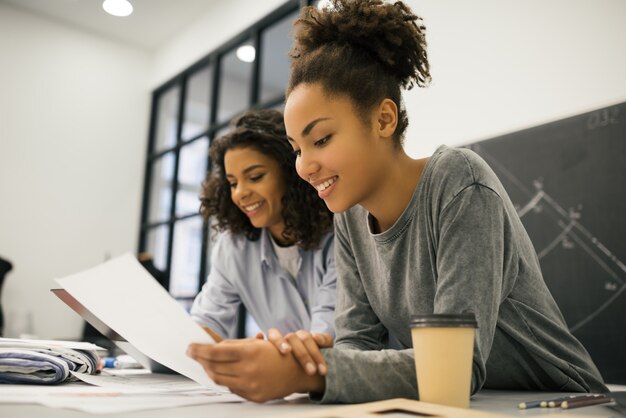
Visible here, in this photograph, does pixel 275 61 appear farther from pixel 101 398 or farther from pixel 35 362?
pixel 101 398

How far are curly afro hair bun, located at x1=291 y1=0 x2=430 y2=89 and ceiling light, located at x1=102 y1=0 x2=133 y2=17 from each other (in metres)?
3.38

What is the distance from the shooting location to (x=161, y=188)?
4891 mm

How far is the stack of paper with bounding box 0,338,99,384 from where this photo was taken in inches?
33.1

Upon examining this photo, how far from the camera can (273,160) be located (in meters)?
1.71

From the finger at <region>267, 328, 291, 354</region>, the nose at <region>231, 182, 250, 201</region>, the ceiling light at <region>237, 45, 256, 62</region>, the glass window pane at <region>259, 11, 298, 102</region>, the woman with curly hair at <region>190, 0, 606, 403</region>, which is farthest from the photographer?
the glass window pane at <region>259, 11, 298, 102</region>

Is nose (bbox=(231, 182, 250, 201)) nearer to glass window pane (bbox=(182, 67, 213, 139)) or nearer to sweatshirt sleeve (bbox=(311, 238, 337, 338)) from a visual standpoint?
sweatshirt sleeve (bbox=(311, 238, 337, 338))

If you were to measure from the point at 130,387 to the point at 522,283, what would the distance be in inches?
26.7

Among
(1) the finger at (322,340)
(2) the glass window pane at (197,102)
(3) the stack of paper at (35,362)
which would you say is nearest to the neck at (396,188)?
(1) the finger at (322,340)

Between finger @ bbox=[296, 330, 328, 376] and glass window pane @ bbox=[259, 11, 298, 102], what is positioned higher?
glass window pane @ bbox=[259, 11, 298, 102]

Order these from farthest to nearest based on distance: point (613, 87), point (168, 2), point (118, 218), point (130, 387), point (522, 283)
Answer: point (118, 218) < point (168, 2) < point (613, 87) < point (522, 283) < point (130, 387)

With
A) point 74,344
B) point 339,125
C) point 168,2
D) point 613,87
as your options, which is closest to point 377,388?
point 339,125

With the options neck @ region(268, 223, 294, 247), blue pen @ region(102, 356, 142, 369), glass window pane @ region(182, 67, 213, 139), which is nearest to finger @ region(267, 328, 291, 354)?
blue pen @ region(102, 356, 142, 369)

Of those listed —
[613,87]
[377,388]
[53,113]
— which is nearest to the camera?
[377,388]

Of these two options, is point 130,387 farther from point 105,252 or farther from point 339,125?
point 105,252
